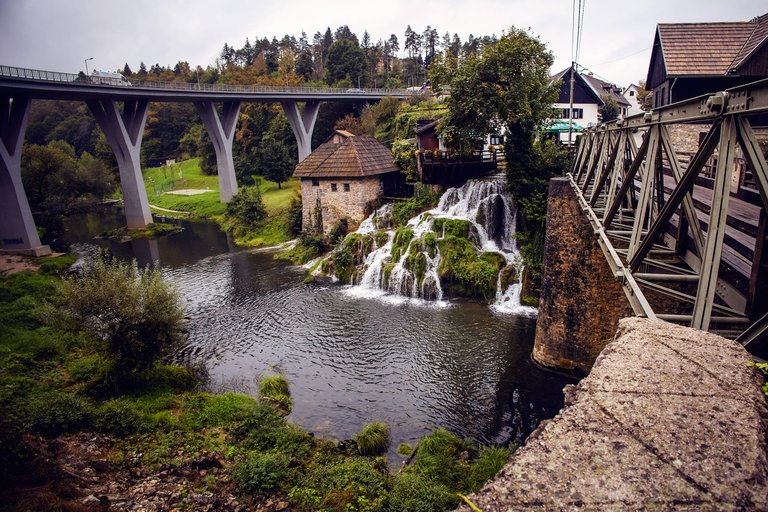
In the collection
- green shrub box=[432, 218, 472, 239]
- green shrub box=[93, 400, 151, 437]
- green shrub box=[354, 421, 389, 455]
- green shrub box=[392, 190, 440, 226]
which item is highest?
green shrub box=[392, 190, 440, 226]

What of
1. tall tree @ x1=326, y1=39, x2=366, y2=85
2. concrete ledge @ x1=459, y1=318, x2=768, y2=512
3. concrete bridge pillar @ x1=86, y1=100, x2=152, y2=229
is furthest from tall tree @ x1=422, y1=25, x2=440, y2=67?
concrete ledge @ x1=459, y1=318, x2=768, y2=512

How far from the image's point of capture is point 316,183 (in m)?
30.2

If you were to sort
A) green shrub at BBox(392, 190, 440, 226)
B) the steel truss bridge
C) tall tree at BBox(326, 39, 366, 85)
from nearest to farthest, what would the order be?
the steel truss bridge → green shrub at BBox(392, 190, 440, 226) → tall tree at BBox(326, 39, 366, 85)

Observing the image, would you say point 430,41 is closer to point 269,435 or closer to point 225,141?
point 225,141

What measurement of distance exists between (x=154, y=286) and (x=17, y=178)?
83.2ft

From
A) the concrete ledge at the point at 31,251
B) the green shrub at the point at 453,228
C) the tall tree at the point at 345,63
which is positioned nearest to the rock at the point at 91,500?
the green shrub at the point at 453,228

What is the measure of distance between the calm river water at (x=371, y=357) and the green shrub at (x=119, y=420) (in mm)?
3241

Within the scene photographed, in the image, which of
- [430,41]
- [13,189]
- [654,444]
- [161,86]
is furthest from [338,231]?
[430,41]

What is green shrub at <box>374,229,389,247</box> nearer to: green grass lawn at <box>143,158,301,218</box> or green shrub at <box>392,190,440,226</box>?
green shrub at <box>392,190,440,226</box>

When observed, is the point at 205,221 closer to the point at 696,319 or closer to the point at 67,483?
the point at 67,483

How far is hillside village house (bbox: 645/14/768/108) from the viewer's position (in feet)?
67.8

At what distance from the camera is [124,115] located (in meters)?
40.7

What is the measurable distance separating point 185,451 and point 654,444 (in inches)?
412

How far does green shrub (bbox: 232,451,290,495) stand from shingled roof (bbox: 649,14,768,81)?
24021 millimetres
